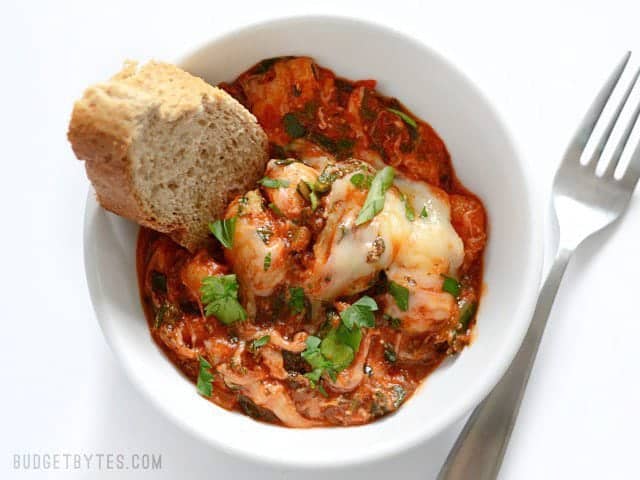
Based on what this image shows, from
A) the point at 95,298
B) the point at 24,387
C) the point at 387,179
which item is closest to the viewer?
the point at 95,298

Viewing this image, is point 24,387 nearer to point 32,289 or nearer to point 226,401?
point 32,289

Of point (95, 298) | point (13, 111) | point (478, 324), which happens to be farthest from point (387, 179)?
point (13, 111)

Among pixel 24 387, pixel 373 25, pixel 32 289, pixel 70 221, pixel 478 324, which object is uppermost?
pixel 373 25

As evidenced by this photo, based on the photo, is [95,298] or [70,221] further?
[70,221]

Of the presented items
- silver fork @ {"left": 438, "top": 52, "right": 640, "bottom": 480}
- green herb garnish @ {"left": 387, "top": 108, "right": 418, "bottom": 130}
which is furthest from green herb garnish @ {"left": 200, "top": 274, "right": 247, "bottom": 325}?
silver fork @ {"left": 438, "top": 52, "right": 640, "bottom": 480}

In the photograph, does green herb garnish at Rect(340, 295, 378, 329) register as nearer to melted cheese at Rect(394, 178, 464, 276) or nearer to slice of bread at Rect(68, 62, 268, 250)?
melted cheese at Rect(394, 178, 464, 276)

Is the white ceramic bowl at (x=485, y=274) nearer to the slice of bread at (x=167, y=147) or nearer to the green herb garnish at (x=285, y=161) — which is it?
the slice of bread at (x=167, y=147)
